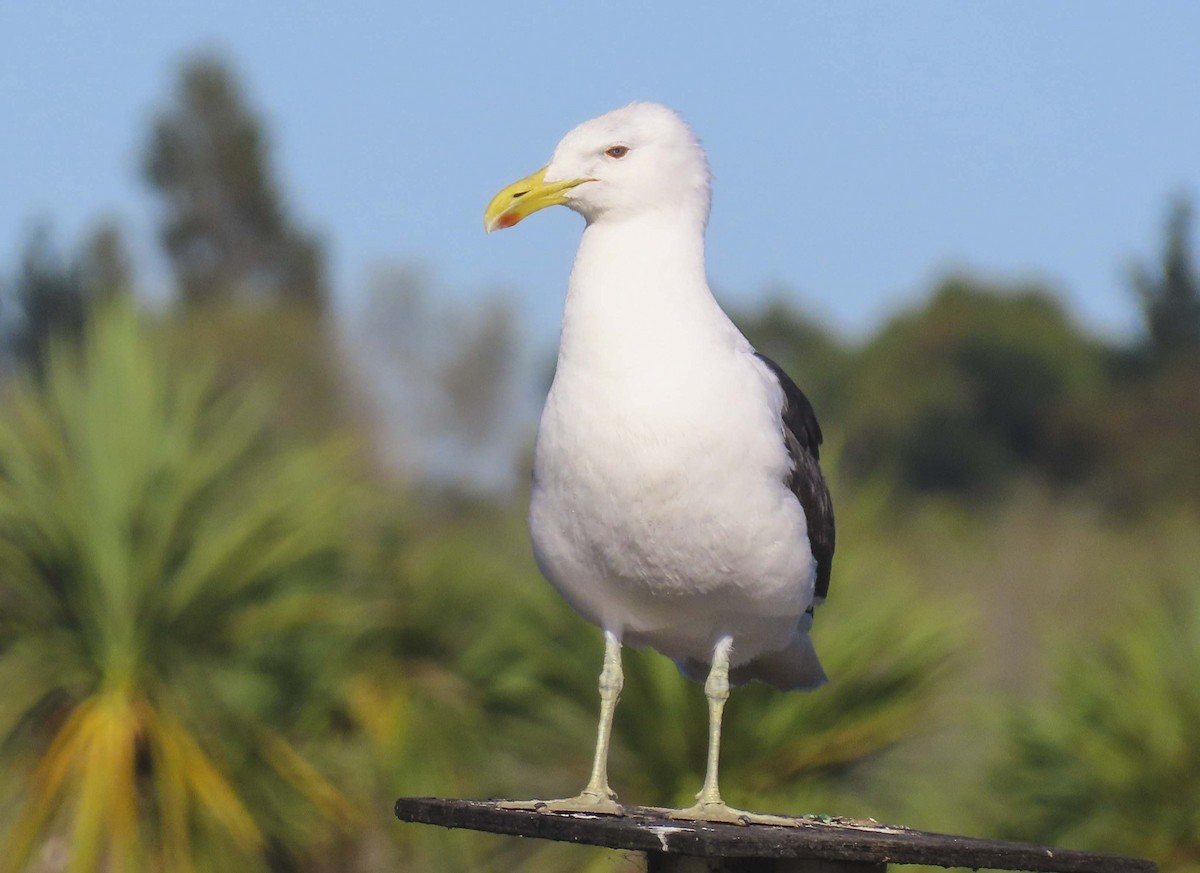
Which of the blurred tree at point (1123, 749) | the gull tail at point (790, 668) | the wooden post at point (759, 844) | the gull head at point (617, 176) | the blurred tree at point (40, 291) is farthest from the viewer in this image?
the blurred tree at point (40, 291)

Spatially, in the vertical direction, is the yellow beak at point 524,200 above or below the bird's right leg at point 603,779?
above

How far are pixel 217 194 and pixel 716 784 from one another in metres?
53.3

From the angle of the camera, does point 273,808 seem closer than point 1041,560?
Yes

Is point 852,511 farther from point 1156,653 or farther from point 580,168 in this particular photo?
point 580,168

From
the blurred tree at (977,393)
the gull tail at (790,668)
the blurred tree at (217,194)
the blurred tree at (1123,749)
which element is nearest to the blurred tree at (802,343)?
the blurred tree at (977,393)

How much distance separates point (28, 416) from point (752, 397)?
5.84 metres

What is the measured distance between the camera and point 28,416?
9.23 metres

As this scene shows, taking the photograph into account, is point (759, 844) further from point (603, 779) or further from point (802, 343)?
point (802, 343)

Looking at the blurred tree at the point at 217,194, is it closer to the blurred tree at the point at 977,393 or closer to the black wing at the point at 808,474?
the blurred tree at the point at 977,393

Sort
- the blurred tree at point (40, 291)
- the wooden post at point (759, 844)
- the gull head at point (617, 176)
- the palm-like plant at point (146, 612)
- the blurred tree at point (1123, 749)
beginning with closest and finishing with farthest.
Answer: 1. the wooden post at point (759, 844)
2. the gull head at point (617, 176)
3. the palm-like plant at point (146, 612)
4. the blurred tree at point (1123, 749)
5. the blurred tree at point (40, 291)

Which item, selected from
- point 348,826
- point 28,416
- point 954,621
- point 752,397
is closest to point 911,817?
point 954,621

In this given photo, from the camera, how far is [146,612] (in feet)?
29.1

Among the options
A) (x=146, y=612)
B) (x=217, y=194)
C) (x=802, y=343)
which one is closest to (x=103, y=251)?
(x=217, y=194)

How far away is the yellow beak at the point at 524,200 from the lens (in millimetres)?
4559
